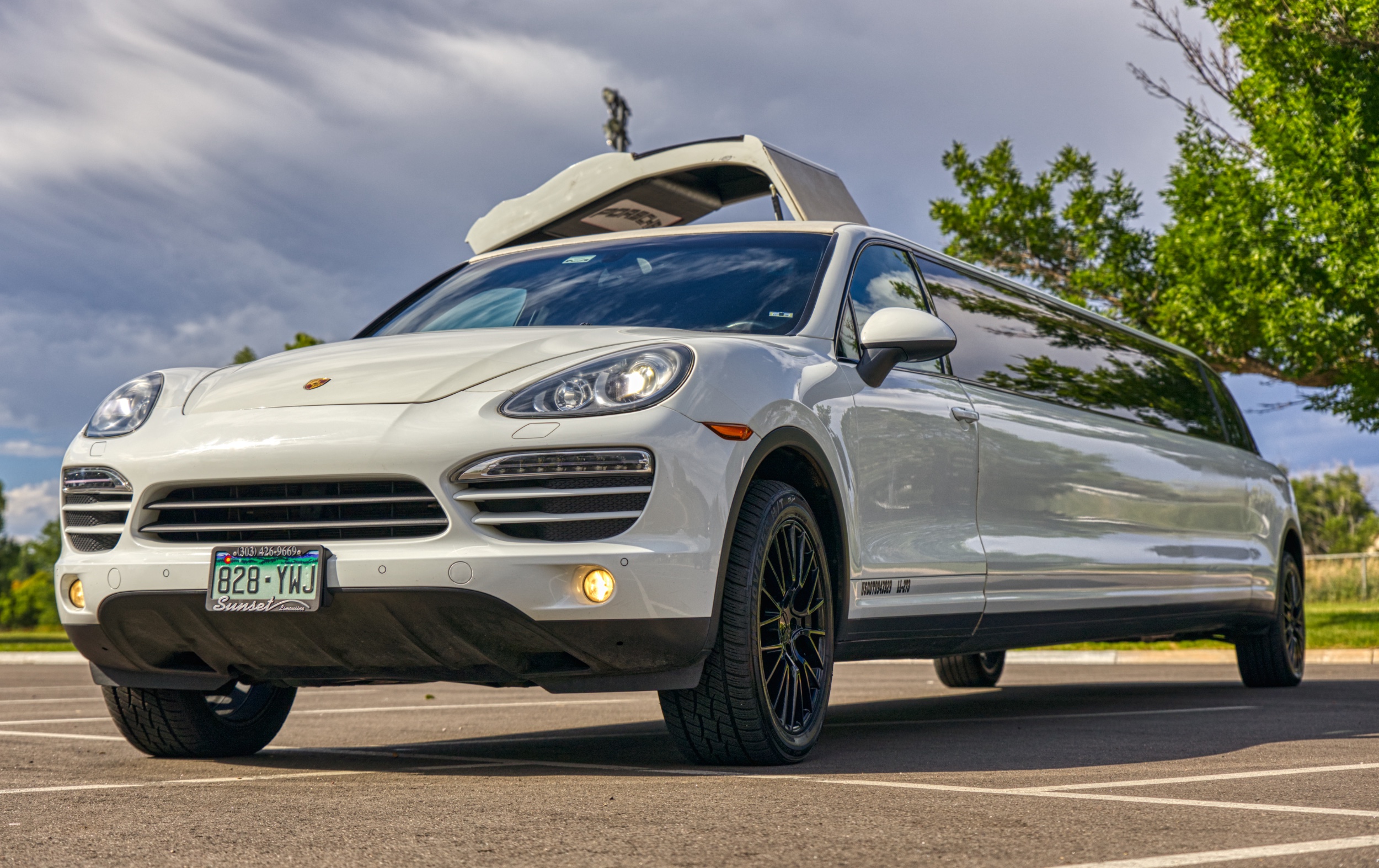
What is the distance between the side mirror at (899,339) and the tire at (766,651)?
2.20 ft

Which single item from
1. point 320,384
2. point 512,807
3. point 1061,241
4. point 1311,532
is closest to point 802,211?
point 320,384

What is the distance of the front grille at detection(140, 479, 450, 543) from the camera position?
4109 mm

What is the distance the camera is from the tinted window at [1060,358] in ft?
19.9

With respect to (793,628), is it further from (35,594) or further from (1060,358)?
(35,594)

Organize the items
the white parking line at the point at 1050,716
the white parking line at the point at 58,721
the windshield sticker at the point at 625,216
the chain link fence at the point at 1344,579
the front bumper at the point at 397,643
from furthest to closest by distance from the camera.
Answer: the chain link fence at the point at 1344,579 < the windshield sticker at the point at 625,216 < the white parking line at the point at 58,721 < the white parking line at the point at 1050,716 < the front bumper at the point at 397,643

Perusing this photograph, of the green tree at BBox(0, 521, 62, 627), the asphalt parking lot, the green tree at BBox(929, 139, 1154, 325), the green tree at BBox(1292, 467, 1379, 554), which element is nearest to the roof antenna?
the green tree at BBox(929, 139, 1154, 325)

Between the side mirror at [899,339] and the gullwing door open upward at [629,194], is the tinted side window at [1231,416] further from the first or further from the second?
the side mirror at [899,339]

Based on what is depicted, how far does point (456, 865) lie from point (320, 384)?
1993 mm

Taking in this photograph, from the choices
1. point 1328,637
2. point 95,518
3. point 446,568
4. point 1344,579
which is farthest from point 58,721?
point 1344,579

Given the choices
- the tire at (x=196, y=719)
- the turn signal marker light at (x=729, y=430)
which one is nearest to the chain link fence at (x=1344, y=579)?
the tire at (x=196, y=719)

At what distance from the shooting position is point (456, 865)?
9.35ft

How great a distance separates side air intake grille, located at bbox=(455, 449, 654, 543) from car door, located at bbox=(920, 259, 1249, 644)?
2.07 meters

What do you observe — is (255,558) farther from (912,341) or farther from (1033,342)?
(1033,342)

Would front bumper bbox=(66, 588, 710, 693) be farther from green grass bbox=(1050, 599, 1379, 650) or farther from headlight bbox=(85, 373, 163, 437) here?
green grass bbox=(1050, 599, 1379, 650)
